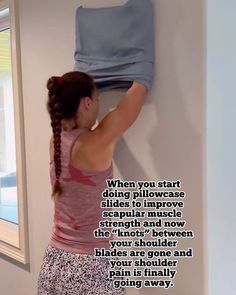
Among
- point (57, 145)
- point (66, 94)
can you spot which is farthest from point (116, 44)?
point (57, 145)

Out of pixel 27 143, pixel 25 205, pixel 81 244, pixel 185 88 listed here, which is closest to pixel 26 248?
pixel 25 205

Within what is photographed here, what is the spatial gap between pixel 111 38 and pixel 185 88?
1.17 feet

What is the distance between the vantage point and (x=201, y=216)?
134cm

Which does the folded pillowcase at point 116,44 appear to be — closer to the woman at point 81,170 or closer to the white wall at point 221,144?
the woman at point 81,170

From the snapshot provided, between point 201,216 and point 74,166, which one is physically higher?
point 74,166

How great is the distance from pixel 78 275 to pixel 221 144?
0.67 metres

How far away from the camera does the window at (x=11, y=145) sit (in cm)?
209

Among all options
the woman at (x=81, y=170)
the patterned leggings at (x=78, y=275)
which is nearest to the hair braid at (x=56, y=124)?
the woman at (x=81, y=170)

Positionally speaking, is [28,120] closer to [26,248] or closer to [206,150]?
[26,248]

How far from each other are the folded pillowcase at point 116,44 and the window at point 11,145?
0.59m

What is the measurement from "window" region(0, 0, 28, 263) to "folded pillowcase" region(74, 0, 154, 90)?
59 centimetres

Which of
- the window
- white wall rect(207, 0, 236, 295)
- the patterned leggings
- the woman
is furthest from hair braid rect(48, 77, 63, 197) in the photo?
the window

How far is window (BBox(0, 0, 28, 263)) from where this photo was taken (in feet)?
6.84

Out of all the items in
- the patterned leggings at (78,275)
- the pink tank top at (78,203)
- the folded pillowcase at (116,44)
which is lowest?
the patterned leggings at (78,275)
